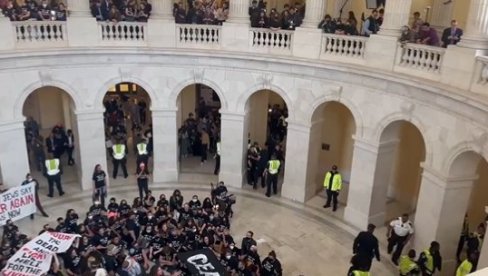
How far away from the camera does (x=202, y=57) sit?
66.6 ft

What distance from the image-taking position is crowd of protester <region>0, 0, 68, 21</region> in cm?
1827

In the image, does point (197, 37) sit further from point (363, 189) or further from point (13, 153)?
point (363, 189)

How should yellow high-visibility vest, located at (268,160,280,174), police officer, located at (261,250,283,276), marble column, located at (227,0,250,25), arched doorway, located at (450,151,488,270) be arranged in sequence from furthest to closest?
yellow high-visibility vest, located at (268,160,280,174) < marble column, located at (227,0,250,25) < arched doorway, located at (450,151,488,270) < police officer, located at (261,250,283,276)

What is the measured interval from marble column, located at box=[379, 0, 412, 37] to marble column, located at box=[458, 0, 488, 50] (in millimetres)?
2510

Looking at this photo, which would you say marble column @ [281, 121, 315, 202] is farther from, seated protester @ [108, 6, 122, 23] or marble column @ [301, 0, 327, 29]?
seated protester @ [108, 6, 122, 23]

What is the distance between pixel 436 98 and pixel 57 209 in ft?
47.6

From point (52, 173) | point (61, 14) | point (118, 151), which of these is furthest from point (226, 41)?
point (52, 173)

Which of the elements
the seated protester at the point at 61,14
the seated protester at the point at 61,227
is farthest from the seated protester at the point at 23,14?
the seated protester at the point at 61,227

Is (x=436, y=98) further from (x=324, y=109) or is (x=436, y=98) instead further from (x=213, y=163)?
(x=213, y=163)

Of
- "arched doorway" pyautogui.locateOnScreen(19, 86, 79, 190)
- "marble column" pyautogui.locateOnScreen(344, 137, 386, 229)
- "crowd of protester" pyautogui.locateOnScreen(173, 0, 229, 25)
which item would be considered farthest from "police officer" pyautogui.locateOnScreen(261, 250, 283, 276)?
"arched doorway" pyautogui.locateOnScreen(19, 86, 79, 190)

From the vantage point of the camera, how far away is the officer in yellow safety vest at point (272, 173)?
67.7ft

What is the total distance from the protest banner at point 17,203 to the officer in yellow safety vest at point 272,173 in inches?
358

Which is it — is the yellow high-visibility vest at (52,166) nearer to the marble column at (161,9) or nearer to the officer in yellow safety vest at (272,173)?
the marble column at (161,9)

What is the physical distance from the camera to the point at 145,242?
49.2 ft
